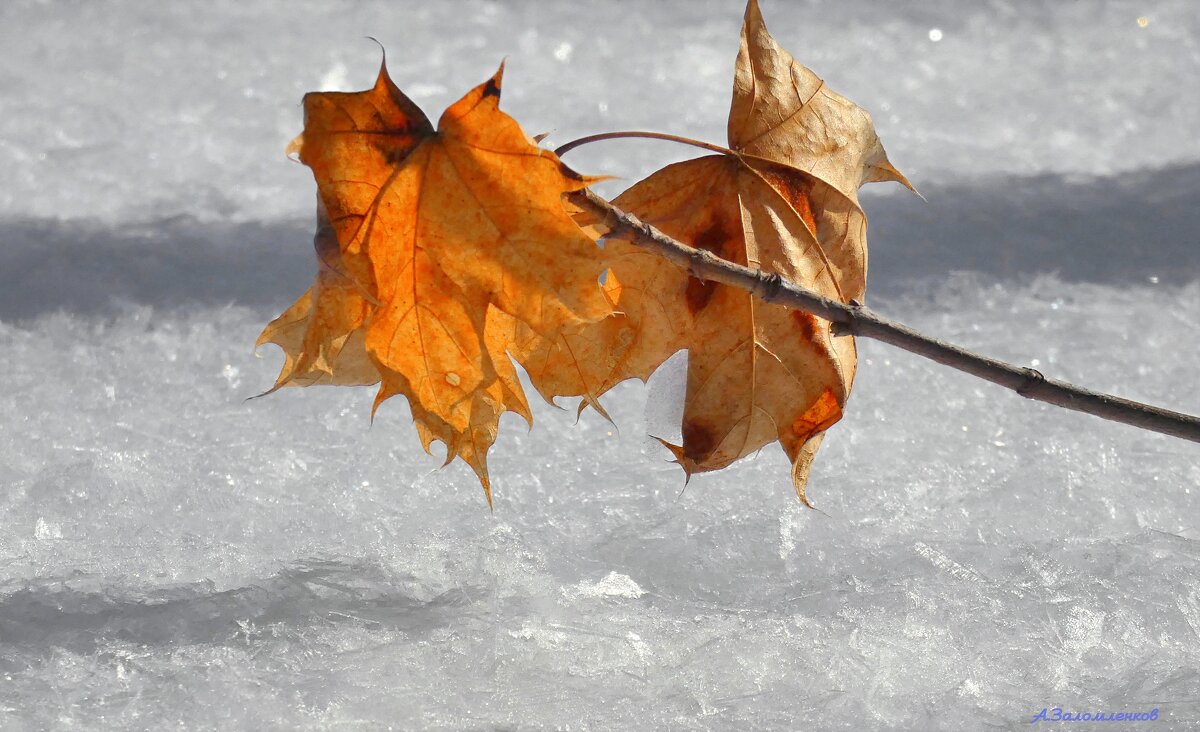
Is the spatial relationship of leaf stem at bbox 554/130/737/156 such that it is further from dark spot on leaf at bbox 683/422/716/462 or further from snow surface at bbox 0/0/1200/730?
snow surface at bbox 0/0/1200/730

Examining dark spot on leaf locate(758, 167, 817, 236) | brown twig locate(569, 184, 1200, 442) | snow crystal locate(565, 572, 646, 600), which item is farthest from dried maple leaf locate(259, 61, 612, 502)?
snow crystal locate(565, 572, 646, 600)

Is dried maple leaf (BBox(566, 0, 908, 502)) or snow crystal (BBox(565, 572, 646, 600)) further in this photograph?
snow crystal (BBox(565, 572, 646, 600))

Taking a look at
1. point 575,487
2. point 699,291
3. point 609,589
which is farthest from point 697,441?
point 575,487

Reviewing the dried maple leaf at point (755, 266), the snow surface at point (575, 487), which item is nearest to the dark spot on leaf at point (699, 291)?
the dried maple leaf at point (755, 266)

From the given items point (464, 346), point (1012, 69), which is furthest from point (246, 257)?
point (1012, 69)

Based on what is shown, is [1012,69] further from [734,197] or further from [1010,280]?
[734,197]

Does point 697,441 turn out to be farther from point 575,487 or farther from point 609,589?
point 575,487
